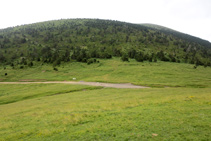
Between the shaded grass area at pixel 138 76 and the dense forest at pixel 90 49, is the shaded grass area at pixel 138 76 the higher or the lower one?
the lower one

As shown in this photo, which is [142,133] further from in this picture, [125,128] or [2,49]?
[2,49]

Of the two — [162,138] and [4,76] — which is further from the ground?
[162,138]

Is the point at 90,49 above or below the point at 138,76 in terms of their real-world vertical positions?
above

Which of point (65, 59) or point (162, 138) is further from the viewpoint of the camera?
point (65, 59)

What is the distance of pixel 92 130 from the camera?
10.6 m

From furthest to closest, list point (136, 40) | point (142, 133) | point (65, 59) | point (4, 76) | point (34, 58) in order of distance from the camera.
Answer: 1. point (136, 40)
2. point (34, 58)
3. point (65, 59)
4. point (4, 76)
5. point (142, 133)

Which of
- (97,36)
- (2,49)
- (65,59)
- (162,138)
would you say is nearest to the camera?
(162,138)

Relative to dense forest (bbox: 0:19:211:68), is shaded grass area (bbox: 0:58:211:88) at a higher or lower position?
lower

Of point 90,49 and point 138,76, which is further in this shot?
point 90,49

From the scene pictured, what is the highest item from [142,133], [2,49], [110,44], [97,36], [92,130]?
[97,36]

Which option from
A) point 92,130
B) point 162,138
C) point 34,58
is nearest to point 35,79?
point 34,58

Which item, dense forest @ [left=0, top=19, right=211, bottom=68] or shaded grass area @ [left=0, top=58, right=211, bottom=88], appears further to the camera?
dense forest @ [left=0, top=19, right=211, bottom=68]

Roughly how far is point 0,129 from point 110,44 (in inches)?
5425

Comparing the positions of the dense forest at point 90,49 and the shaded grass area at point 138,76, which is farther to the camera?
the dense forest at point 90,49
